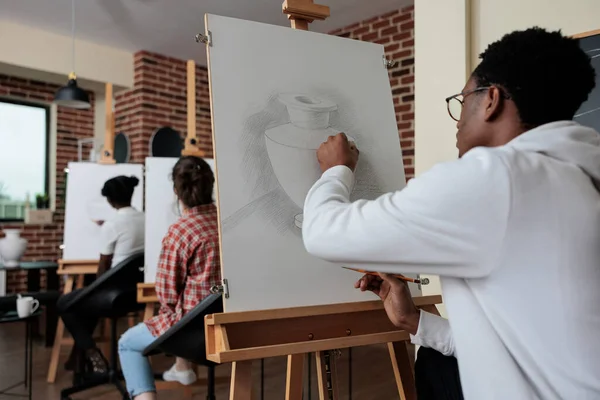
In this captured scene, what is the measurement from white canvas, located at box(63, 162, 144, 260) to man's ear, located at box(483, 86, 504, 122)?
327cm

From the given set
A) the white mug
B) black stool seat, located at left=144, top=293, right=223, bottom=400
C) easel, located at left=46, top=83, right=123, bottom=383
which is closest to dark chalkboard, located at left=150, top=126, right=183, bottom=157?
easel, located at left=46, top=83, right=123, bottom=383

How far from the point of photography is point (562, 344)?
2.85 ft

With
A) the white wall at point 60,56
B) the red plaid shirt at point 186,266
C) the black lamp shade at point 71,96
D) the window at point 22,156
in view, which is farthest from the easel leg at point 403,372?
the window at point 22,156

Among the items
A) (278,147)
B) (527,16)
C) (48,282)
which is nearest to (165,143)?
(48,282)

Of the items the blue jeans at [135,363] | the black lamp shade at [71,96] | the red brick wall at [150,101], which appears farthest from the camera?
the red brick wall at [150,101]

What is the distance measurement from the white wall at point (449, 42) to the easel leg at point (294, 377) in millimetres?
1100

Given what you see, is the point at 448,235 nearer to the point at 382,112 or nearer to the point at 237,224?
the point at 237,224

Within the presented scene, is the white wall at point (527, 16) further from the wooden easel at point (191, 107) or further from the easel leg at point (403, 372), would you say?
the wooden easel at point (191, 107)

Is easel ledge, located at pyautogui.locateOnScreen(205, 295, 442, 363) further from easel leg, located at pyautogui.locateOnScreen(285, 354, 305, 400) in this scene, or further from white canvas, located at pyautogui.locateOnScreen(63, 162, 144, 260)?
white canvas, located at pyautogui.locateOnScreen(63, 162, 144, 260)

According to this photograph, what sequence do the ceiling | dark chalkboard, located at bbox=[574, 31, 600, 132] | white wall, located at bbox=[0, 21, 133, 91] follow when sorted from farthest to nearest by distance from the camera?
white wall, located at bbox=[0, 21, 133, 91] → the ceiling → dark chalkboard, located at bbox=[574, 31, 600, 132]

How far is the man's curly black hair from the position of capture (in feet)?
3.09

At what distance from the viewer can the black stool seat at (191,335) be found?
1989 millimetres

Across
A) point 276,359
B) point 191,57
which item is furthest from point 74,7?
point 276,359

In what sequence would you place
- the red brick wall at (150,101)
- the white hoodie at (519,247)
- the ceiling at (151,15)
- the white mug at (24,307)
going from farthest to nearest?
the red brick wall at (150,101)
the ceiling at (151,15)
the white mug at (24,307)
the white hoodie at (519,247)
